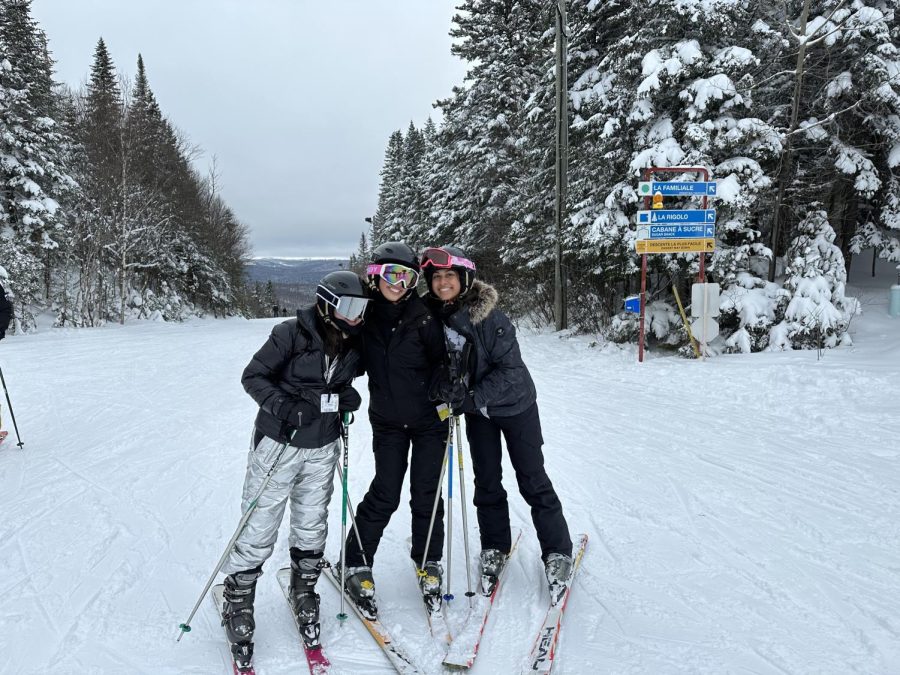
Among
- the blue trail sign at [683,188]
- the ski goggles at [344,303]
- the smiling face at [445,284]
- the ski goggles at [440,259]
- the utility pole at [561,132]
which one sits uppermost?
the utility pole at [561,132]

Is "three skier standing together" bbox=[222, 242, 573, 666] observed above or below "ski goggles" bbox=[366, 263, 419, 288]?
below

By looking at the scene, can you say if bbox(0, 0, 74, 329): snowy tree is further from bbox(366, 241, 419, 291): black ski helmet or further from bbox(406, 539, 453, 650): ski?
bbox(406, 539, 453, 650): ski

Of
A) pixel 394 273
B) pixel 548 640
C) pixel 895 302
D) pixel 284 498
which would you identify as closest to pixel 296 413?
pixel 284 498

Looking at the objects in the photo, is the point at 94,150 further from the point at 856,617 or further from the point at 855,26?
the point at 856,617

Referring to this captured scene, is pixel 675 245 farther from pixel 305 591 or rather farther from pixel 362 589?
pixel 305 591

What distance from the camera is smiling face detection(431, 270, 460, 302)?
3.05 m

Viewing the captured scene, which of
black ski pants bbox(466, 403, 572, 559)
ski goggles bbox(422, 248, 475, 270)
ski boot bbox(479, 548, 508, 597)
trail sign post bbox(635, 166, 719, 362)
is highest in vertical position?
trail sign post bbox(635, 166, 719, 362)

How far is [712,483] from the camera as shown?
15.8ft

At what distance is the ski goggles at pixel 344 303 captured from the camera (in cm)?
275

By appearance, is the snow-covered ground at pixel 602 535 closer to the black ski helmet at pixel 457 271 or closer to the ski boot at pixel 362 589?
the ski boot at pixel 362 589

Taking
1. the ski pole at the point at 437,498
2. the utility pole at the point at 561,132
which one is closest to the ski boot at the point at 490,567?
the ski pole at the point at 437,498

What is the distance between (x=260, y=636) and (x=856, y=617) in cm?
332

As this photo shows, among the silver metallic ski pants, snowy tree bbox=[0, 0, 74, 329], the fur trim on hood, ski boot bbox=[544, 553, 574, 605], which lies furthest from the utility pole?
snowy tree bbox=[0, 0, 74, 329]

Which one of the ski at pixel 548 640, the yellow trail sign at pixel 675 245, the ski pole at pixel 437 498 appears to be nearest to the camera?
the ski at pixel 548 640
